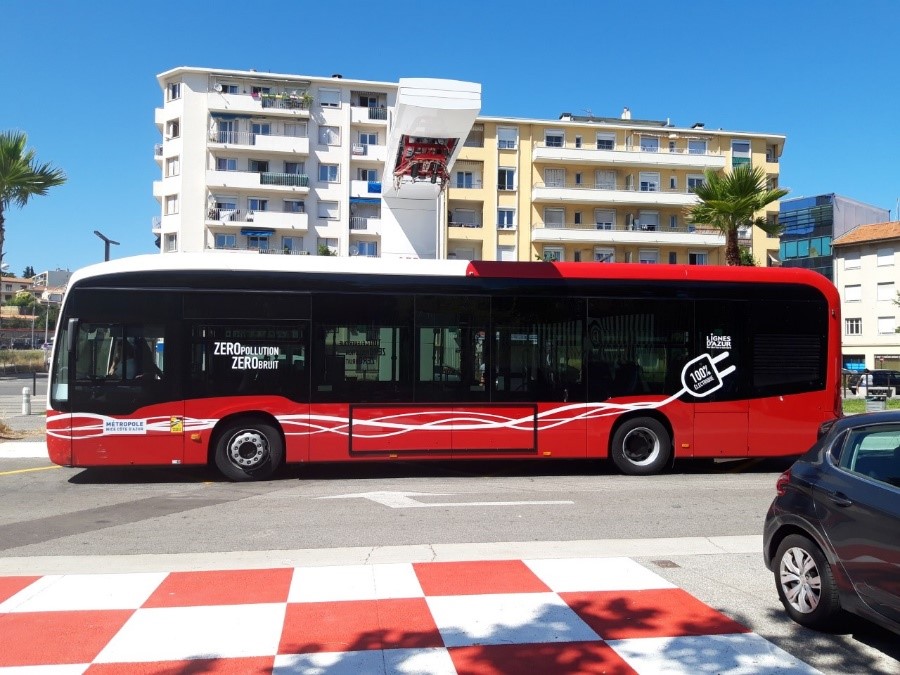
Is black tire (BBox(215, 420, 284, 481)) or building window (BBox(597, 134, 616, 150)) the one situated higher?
building window (BBox(597, 134, 616, 150))

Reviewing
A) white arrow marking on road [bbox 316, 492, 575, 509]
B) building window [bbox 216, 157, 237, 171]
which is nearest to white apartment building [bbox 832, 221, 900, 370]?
building window [bbox 216, 157, 237, 171]

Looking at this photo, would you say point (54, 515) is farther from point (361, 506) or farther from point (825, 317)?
point (825, 317)

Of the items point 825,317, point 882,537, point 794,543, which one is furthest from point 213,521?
point 825,317

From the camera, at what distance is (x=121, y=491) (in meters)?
10.4

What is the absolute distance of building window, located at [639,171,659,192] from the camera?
54.9m

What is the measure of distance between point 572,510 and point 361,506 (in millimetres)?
2504

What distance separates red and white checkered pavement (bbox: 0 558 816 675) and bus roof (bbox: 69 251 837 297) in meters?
5.49

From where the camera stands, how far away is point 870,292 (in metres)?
60.4

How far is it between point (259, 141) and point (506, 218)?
17.9m

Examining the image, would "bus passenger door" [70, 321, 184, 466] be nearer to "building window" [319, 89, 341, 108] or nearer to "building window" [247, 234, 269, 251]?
"building window" [247, 234, 269, 251]

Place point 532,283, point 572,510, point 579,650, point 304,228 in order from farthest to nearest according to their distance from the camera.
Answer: point 304,228 → point 532,283 → point 572,510 → point 579,650

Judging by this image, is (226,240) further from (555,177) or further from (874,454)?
(874,454)

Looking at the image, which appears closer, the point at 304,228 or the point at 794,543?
the point at 794,543

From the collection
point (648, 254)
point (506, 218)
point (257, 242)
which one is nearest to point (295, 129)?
point (257, 242)
